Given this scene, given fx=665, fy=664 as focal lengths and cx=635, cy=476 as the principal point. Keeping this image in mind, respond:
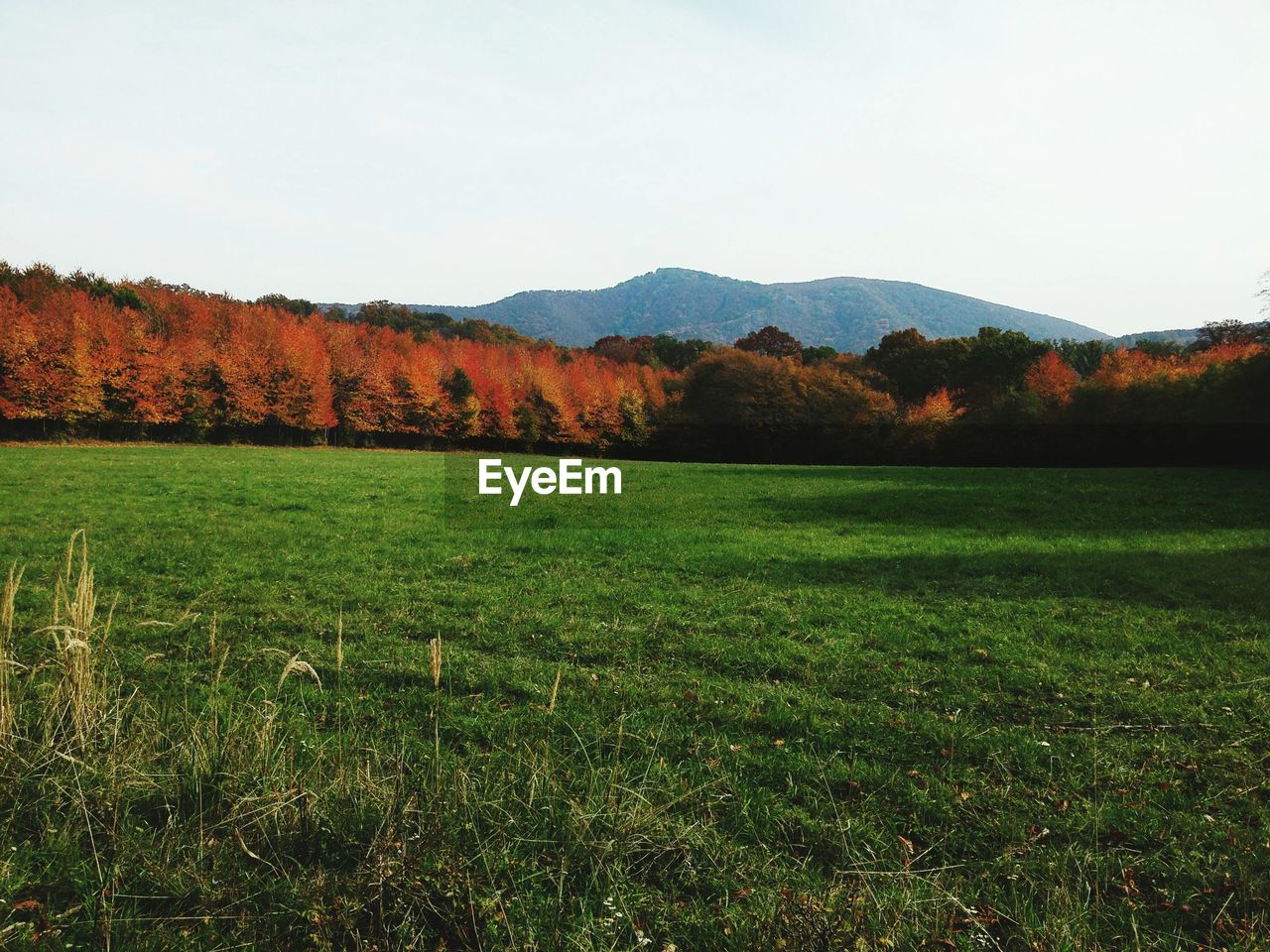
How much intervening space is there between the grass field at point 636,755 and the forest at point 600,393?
37.9 meters

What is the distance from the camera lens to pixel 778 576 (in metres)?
12.3

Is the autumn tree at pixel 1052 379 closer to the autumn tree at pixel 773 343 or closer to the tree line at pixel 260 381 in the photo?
the tree line at pixel 260 381

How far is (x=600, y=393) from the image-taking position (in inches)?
2825

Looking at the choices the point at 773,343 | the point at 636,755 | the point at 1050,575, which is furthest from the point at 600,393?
the point at 636,755

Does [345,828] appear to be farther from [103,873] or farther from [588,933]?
[588,933]

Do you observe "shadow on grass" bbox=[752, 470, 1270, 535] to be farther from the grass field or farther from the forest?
the forest

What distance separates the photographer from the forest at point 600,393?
148 ft

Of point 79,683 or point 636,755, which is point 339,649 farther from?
point 636,755

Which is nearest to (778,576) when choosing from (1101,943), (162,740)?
(1101,943)

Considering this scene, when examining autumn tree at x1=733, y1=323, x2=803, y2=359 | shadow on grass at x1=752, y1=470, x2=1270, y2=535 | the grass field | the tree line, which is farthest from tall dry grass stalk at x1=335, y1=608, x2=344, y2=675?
autumn tree at x1=733, y1=323, x2=803, y2=359

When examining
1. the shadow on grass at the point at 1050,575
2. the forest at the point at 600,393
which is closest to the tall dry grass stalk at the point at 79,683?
the shadow on grass at the point at 1050,575

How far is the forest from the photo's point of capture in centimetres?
4512

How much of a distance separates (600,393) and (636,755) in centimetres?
6738

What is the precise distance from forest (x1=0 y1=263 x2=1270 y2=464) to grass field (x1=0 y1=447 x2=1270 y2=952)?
37924 mm
